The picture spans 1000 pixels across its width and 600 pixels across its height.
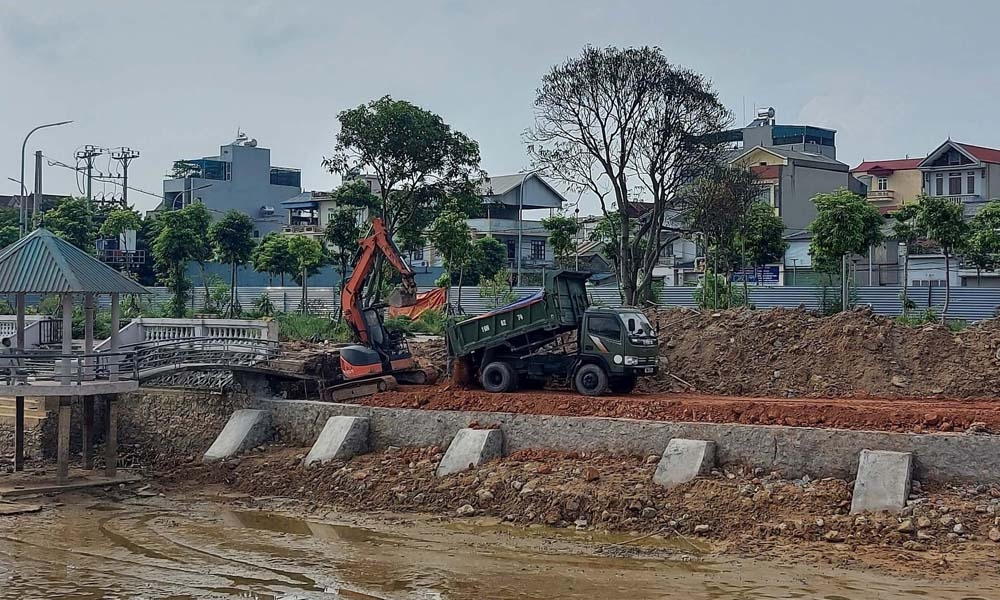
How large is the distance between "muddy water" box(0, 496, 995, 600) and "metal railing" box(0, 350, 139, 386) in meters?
3.22

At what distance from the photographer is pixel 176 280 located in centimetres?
4491

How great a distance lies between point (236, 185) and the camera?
244ft

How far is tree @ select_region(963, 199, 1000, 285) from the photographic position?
39.5 meters

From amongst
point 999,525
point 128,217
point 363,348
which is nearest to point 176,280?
point 128,217

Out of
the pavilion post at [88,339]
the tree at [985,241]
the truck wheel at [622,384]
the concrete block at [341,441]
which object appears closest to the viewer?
the concrete block at [341,441]

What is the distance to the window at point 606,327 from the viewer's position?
25.2 metres

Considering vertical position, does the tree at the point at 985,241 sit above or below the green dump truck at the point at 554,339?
above

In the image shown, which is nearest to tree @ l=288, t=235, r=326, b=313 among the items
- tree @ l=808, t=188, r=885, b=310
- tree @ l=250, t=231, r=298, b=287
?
tree @ l=250, t=231, r=298, b=287

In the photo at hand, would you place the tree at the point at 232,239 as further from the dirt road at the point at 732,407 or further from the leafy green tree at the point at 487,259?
the dirt road at the point at 732,407

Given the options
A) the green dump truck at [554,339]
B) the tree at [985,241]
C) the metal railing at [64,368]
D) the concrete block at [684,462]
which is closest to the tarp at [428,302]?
the green dump truck at [554,339]

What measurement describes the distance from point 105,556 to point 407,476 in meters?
5.75

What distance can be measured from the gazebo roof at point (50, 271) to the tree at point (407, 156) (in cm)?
1126

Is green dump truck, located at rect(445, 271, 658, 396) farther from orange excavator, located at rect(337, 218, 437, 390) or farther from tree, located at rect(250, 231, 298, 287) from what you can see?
tree, located at rect(250, 231, 298, 287)

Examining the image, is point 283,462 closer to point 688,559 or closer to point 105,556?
point 105,556
